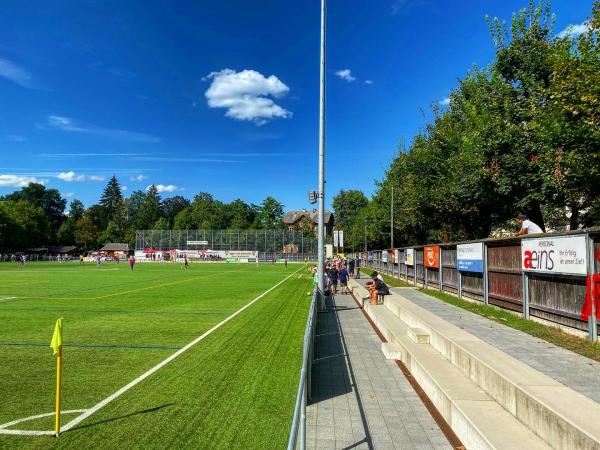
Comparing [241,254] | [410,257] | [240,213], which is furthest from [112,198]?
[410,257]

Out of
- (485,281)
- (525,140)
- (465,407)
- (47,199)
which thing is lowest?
(465,407)

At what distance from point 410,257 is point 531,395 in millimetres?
24518

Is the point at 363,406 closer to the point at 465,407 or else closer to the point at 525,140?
the point at 465,407

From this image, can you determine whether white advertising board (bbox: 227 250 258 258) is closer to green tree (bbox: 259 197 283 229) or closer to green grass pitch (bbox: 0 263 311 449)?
green tree (bbox: 259 197 283 229)

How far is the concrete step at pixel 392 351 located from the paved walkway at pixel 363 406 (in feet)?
0.47

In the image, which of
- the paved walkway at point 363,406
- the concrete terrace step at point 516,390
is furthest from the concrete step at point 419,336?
the paved walkway at point 363,406

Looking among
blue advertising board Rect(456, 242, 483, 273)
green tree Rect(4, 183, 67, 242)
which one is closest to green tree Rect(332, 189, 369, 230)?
green tree Rect(4, 183, 67, 242)

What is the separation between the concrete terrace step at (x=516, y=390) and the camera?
4.03 meters

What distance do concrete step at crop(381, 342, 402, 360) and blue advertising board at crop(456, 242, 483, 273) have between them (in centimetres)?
650

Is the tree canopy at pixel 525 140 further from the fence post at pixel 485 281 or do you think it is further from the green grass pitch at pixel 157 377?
the green grass pitch at pixel 157 377

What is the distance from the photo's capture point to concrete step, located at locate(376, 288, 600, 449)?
13.0 ft

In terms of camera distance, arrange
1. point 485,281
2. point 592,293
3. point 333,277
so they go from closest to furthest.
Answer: point 592,293 < point 485,281 < point 333,277

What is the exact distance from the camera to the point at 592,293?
7.95m

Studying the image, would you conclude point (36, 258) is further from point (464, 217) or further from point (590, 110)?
point (590, 110)
